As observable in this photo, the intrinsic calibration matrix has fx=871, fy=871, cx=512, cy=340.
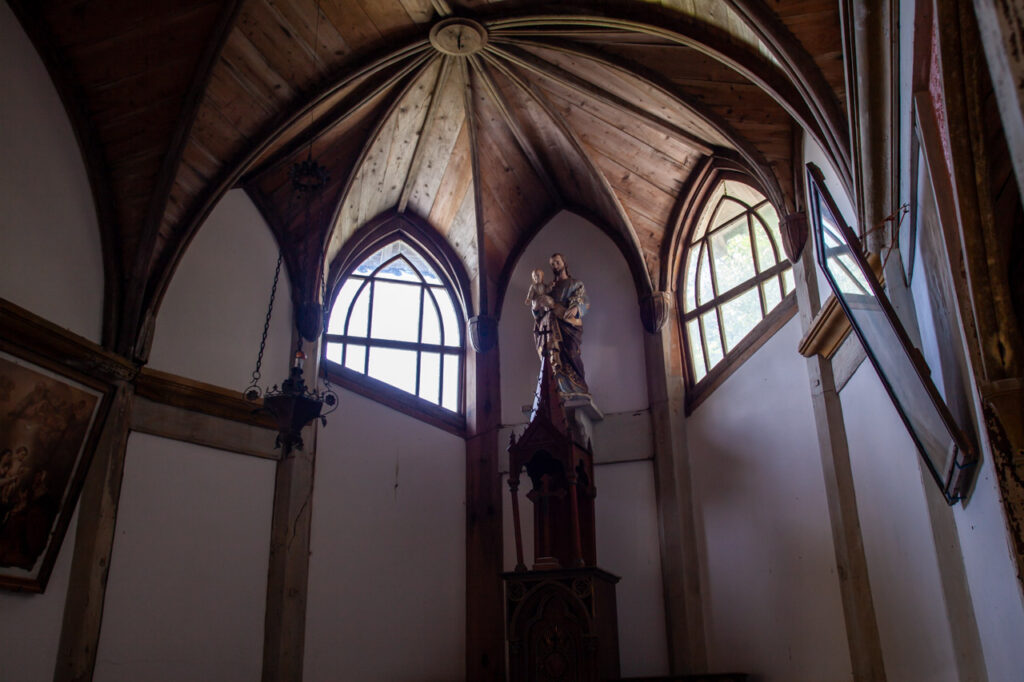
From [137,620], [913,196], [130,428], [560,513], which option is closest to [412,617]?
[560,513]

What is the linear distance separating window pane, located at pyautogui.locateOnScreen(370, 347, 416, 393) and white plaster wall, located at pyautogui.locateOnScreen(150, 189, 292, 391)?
1.15 metres

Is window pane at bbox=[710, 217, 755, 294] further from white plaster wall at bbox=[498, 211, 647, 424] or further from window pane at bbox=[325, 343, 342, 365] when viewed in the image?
window pane at bbox=[325, 343, 342, 365]

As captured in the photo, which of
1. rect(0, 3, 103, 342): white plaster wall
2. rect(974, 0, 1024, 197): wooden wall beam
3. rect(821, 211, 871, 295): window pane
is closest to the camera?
rect(974, 0, 1024, 197): wooden wall beam

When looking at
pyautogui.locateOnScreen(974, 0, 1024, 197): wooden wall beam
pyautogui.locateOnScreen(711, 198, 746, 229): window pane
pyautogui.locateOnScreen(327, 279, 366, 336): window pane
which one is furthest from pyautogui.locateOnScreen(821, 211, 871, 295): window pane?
pyautogui.locateOnScreen(327, 279, 366, 336): window pane

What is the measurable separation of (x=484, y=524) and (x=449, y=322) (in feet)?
7.74

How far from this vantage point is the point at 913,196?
3.61 metres

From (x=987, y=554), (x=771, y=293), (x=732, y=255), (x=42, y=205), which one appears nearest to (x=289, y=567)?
(x=42, y=205)

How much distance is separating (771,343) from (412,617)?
403 centimetres

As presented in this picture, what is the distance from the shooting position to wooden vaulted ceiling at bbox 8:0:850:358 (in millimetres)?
6129

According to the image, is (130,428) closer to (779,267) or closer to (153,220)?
(153,220)

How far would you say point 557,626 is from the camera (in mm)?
6316

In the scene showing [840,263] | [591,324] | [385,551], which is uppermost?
[591,324]

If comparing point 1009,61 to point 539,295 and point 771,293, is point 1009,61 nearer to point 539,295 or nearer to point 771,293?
point 771,293

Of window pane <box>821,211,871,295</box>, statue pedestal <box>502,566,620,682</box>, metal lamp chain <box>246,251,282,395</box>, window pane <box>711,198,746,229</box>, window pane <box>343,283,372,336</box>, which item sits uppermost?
window pane <box>711,198,746,229</box>
